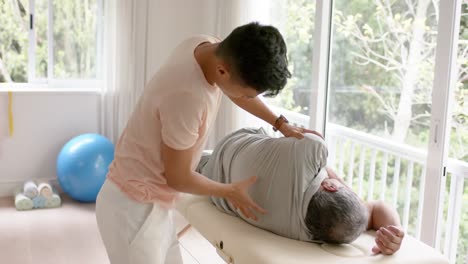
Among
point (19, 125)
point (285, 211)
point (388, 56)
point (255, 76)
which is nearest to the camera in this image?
point (255, 76)

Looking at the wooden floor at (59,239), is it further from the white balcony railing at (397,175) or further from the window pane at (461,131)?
the window pane at (461,131)

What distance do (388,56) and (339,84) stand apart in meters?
0.45

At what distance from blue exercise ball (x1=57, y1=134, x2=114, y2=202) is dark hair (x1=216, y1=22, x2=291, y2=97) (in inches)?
106

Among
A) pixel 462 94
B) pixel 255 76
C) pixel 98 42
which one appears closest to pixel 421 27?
pixel 462 94

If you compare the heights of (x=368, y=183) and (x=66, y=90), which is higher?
(x=66, y=90)

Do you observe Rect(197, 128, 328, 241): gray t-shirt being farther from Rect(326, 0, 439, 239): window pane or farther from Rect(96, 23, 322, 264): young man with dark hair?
Rect(326, 0, 439, 239): window pane

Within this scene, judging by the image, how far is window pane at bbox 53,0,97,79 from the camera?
14.1 feet

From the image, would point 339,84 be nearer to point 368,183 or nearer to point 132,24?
point 368,183

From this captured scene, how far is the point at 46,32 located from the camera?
14.2 ft

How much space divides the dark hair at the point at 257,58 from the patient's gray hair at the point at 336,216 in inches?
22.9

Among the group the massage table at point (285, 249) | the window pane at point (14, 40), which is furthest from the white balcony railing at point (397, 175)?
the window pane at point (14, 40)

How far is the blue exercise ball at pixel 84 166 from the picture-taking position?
151 inches

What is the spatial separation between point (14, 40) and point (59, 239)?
1841mm

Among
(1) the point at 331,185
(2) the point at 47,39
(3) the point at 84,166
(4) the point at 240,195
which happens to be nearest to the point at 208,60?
(4) the point at 240,195
